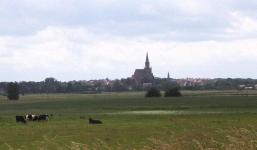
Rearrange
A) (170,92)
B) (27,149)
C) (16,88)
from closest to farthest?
1. (27,149)
2. (170,92)
3. (16,88)

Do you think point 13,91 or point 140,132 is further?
point 13,91

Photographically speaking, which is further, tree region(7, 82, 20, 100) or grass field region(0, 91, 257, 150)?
tree region(7, 82, 20, 100)

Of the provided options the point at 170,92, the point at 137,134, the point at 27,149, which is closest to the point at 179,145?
the point at 27,149

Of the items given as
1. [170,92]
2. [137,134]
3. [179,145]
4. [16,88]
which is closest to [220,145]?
[179,145]

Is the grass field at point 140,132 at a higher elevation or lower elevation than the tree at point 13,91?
lower

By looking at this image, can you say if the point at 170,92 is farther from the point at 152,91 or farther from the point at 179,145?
the point at 179,145

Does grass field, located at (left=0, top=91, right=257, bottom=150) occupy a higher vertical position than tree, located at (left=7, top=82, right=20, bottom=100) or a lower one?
lower

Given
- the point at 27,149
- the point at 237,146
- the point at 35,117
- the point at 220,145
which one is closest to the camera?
the point at 237,146

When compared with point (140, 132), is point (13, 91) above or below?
above

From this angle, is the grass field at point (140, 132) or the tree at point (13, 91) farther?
the tree at point (13, 91)

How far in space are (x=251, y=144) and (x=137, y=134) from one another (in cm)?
1583

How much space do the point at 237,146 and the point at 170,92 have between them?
125552 millimetres

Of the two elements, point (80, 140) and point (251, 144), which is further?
point (80, 140)

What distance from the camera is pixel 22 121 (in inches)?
1869
